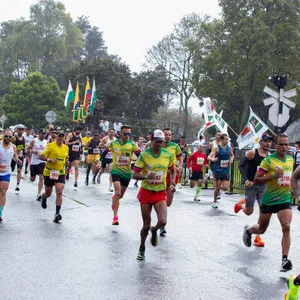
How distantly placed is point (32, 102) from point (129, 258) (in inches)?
2278

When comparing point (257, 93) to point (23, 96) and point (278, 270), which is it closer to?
point (23, 96)

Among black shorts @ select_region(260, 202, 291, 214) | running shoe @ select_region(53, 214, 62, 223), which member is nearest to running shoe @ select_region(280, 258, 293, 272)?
black shorts @ select_region(260, 202, 291, 214)

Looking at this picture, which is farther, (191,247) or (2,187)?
(2,187)

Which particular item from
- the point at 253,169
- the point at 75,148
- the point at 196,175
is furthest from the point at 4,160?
the point at 75,148

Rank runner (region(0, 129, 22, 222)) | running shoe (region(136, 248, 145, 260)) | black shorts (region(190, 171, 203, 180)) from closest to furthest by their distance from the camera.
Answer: running shoe (region(136, 248, 145, 260)), runner (region(0, 129, 22, 222)), black shorts (region(190, 171, 203, 180))

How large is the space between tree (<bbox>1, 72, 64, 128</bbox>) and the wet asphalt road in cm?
5174

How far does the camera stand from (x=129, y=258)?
7.80 m

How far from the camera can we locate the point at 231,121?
54906 mm

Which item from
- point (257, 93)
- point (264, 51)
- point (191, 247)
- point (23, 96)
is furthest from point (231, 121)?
point (191, 247)

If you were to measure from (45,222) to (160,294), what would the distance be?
5.24 m

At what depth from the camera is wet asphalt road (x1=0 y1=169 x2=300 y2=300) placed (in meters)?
6.18

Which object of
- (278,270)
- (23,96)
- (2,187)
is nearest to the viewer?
(278,270)

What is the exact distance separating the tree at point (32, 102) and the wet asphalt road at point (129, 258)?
51.7 meters

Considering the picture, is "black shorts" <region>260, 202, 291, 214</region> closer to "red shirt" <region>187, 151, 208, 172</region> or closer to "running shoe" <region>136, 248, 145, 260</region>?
"running shoe" <region>136, 248, 145, 260</region>
